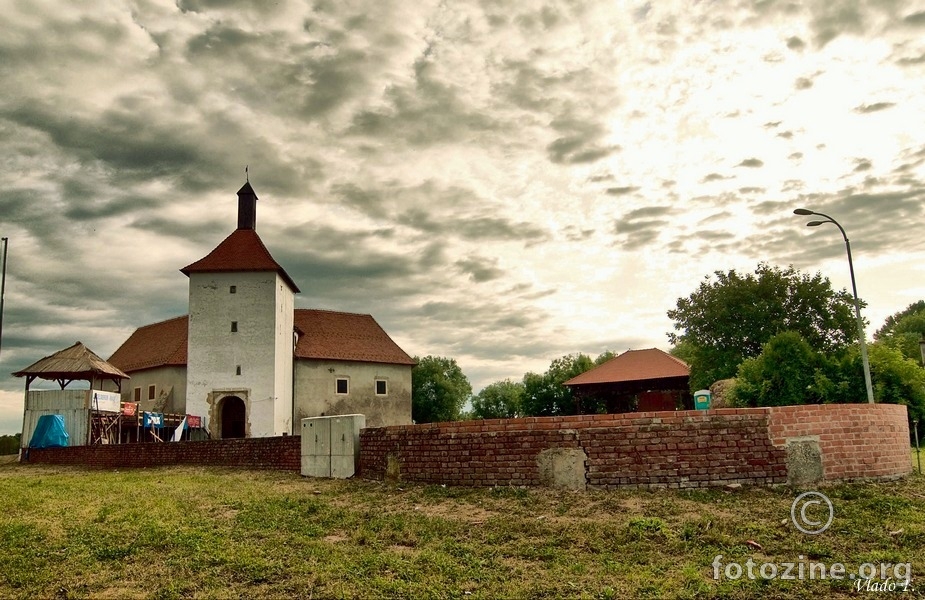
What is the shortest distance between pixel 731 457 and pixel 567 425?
2306 millimetres

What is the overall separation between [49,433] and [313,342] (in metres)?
13.6

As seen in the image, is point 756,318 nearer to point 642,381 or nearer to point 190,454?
point 642,381

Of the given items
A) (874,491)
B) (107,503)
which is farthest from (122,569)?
(874,491)

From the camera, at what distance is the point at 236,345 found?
3180cm

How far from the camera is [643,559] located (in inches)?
281

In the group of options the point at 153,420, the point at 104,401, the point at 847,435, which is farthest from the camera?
the point at 153,420

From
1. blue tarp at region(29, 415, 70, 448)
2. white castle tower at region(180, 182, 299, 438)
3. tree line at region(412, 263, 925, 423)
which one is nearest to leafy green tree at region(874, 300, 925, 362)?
tree line at region(412, 263, 925, 423)

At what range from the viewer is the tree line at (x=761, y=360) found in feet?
59.8

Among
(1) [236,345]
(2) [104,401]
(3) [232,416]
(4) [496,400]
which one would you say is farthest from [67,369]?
(4) [496,400]

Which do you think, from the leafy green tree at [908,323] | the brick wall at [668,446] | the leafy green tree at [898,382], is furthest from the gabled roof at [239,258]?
the leafy green tree at [908,323]

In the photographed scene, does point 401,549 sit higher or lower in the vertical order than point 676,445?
lower

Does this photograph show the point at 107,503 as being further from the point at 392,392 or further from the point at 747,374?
the point at 392,392

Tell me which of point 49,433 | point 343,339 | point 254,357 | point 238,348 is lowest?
point 49,433

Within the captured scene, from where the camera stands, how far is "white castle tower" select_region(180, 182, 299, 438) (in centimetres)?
3131
